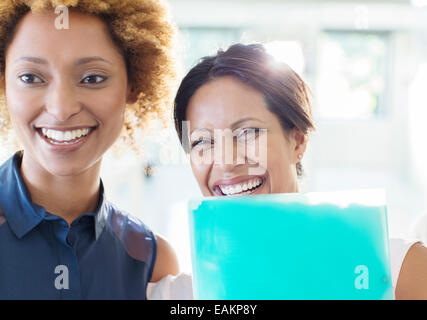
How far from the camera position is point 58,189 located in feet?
2.89

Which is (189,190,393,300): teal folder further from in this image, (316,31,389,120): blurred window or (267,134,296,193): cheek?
(316,31,389,120): blurred window

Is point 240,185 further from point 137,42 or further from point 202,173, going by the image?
point 137,42

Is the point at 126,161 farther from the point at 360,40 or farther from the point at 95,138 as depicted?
the point at 360,40

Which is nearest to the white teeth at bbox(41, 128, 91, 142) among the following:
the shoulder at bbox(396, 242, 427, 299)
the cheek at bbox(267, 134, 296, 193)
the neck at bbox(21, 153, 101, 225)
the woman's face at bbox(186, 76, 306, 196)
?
the neck at bbox(21, 153, 101, 225)

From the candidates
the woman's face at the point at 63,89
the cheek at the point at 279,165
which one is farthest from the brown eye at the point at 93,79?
the cheek at the point at 279,165

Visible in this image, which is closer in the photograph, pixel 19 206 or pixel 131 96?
pixel 19 206

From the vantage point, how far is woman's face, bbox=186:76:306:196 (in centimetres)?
86

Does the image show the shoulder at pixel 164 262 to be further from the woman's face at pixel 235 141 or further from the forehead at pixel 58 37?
the forehead at pixel 58 37

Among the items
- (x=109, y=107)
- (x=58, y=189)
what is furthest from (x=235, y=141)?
(x=58, y=189)

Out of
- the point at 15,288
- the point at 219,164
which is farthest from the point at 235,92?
the point at 15,288

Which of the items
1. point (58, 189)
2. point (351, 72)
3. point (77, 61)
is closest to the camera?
point (77, 61)

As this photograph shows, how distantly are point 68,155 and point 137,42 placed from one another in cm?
28
